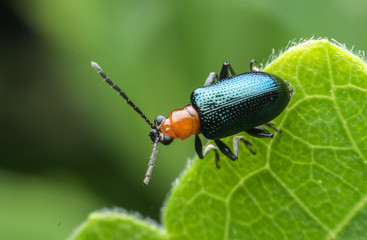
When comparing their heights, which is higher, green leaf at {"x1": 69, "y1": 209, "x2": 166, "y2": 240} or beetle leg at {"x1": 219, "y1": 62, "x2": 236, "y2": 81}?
green leaf at {"x1": 69, "y1": 209, "x2": 166, "y2": 240}

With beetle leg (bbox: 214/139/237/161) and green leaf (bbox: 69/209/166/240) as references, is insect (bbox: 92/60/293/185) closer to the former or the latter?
beetle leg (bbox: 214/139/237/161)

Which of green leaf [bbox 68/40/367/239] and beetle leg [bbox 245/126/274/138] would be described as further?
beetle leg [bbox 245/126/274/138]

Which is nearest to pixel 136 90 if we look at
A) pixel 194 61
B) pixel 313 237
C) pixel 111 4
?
pixel 194 61

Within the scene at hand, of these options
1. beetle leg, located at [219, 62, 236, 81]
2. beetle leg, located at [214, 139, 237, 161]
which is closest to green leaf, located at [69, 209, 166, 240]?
beetle leg, located at [214, 139, 237, 161]

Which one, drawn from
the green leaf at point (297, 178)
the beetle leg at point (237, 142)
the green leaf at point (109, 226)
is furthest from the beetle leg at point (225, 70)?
the green leaf at point (109, 226)

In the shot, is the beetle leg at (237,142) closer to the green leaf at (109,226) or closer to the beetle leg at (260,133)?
the beetle leg at (260,133)

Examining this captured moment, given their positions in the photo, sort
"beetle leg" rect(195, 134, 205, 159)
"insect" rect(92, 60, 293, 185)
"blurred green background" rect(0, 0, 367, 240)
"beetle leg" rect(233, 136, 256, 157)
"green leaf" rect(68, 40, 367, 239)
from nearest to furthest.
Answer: "green leaf" rect(68, 40, 367, 239)
"beetle leg" rect(233, 136, 256, 157)
"beetle leg" rect(195, 134, 205, 159)
"insect" rect(92, 60, 293, 185)
"blurred green background" rect(0, 0, 367, 240)

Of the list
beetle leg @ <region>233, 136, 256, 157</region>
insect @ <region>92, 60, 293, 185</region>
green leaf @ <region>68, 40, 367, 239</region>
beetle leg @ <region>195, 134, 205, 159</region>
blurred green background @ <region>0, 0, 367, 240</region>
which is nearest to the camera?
green leaf @ <region>68, 40, 367, 239</region>
